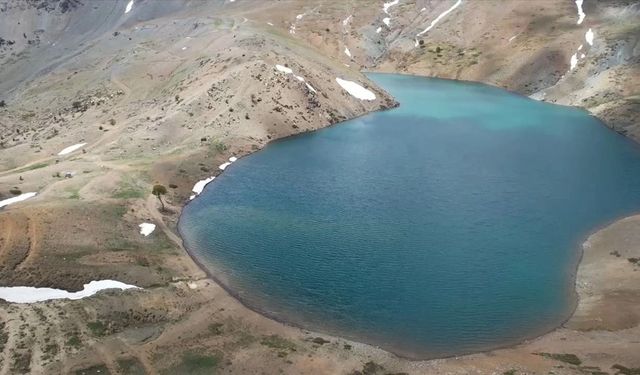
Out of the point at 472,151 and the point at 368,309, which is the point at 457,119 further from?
the point at 368,309

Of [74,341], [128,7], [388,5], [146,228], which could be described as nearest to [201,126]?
[146,228]

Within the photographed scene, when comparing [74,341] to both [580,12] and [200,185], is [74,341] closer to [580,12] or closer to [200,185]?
[200,185]

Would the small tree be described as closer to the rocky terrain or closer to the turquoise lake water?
the rocky terrain

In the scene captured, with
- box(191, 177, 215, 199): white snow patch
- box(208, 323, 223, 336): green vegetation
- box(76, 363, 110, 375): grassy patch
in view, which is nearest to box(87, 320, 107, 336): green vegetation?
box(76, 363, 110, 375): grassy patch

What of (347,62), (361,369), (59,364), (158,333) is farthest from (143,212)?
(347,62)

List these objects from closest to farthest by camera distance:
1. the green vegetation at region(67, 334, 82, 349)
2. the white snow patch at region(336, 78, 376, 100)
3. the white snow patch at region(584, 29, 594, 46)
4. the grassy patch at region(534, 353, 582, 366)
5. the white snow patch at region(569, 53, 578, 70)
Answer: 1. the green vegetation at region(67, 334, 82, 349)
2. the grassy patch at region(534, 353, 582, 366)
3. the white snow patch at region(336, 78, 376, 100)
4. the white snow patch at region(569, 53, 578, 70)
5. the white snow patch at region(584, 29, 594, 46)

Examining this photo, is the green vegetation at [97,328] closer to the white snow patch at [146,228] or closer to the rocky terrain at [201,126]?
the rocky terrain at [201,126]
